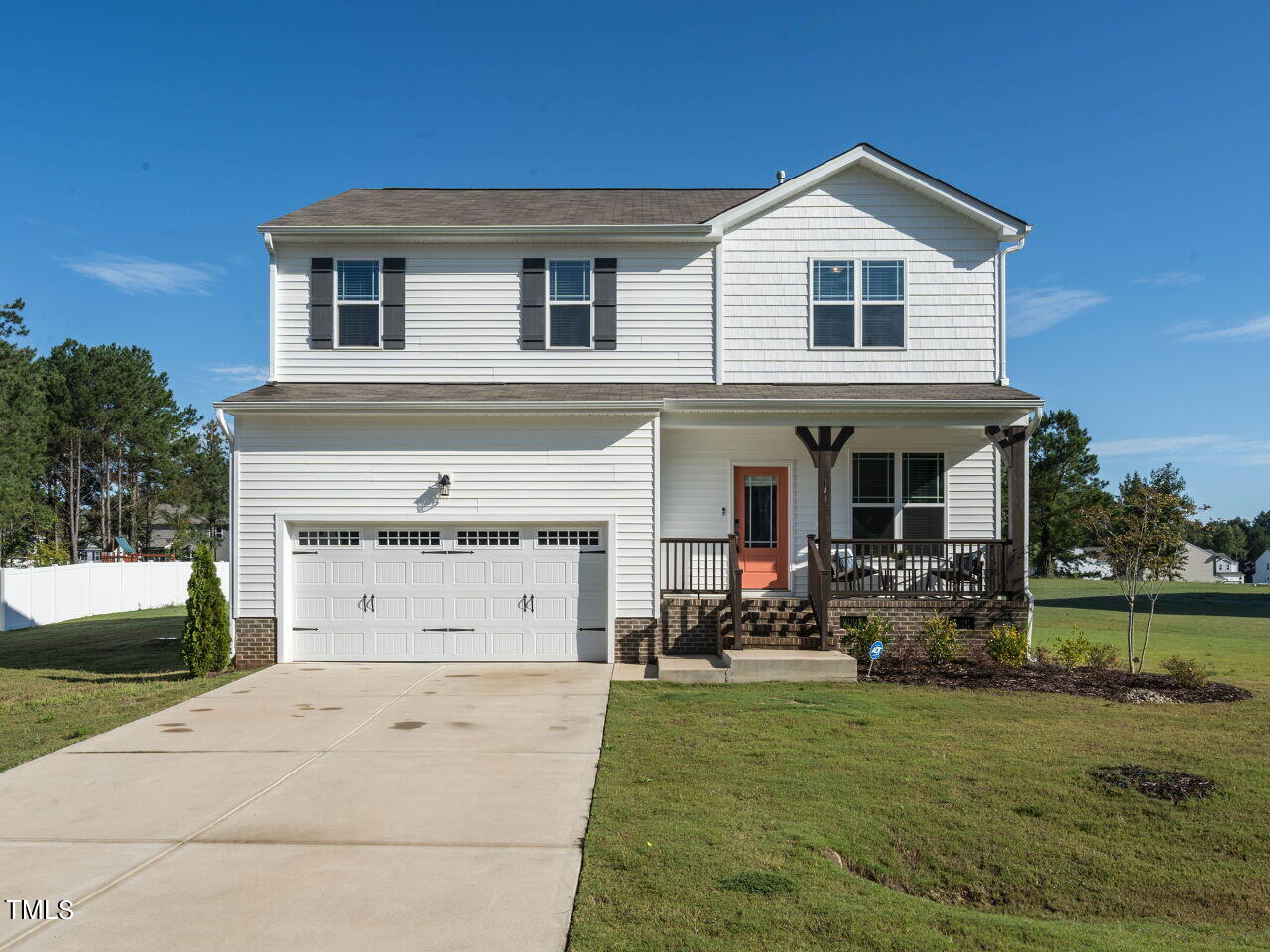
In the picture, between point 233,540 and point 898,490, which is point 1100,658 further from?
point 233,540

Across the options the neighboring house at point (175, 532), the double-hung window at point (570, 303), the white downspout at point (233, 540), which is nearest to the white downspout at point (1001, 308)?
the double-hung window at point (570, 303)

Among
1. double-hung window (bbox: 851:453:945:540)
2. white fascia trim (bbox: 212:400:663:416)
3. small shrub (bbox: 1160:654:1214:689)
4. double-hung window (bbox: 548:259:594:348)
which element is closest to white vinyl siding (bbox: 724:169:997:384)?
double-hung window (bbox: 851:453:945:540)

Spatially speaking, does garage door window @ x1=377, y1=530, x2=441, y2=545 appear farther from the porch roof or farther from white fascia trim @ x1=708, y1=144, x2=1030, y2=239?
white fascia trim @ x1=708, y1=144, x2=1030, y2=239

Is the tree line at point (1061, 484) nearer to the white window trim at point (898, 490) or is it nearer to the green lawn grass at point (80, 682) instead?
the white window trim at point (898, 490)

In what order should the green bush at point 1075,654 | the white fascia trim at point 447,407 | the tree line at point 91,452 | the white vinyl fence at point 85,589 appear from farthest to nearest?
the tree line at point 91,452 → the white vinyl fence at point 85,589 → the white fascia trim at point 447,407 → the green bush at point 1075,654

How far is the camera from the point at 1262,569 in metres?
111

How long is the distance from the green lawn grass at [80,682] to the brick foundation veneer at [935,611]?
902cm

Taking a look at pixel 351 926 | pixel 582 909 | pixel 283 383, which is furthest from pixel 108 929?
pixel 283 383

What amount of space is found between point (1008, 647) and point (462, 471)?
27.5 ft

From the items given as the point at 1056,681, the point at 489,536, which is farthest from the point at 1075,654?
the point at 489,536

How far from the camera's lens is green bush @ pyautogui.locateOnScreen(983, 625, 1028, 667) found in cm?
1265

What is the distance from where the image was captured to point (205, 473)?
185 ft

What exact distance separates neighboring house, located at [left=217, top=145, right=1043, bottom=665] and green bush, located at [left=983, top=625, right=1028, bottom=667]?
541 mm

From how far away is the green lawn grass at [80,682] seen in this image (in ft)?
30.0
